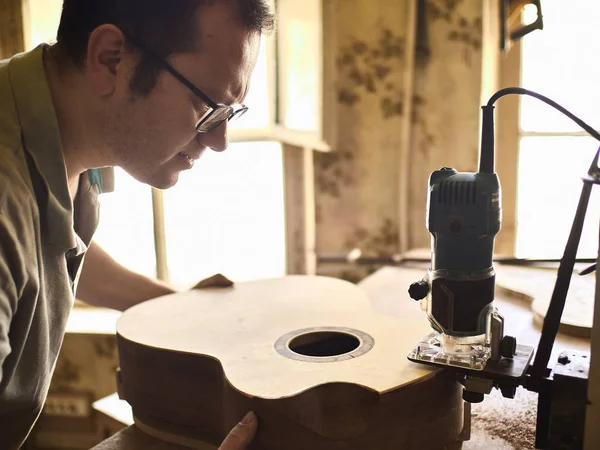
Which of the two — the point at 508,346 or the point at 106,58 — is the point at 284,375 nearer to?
the point at 508,346

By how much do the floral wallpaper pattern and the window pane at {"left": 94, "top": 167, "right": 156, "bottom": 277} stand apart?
0.71 m

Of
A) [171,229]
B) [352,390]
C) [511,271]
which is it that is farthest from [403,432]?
[171,229]

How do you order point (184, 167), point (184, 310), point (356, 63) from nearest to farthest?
point (184, 167) → point (184, 310) → point (356, 63)

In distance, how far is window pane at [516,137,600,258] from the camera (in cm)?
220

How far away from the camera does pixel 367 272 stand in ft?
7.38

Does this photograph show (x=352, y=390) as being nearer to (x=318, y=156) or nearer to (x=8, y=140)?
(x=8, y=140)

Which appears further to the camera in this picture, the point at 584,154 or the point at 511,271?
the point at 584,154

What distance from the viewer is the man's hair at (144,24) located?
0.89 metres

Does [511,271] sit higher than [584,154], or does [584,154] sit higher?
[584,154]

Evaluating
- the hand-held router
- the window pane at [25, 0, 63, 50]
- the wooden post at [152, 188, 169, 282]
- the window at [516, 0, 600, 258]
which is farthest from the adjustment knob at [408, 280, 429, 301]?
the window pane at [25, 0, 63, 50]

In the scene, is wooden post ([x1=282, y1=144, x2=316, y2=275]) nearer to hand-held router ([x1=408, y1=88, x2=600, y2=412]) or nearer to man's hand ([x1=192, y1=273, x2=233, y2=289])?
man's hand ([x1=192, y1=273, x2=233, y2=289])

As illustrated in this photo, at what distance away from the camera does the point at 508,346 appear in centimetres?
80

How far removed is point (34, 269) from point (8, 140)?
0.19 m

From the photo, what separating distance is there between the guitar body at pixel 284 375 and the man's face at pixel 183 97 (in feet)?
1.05
